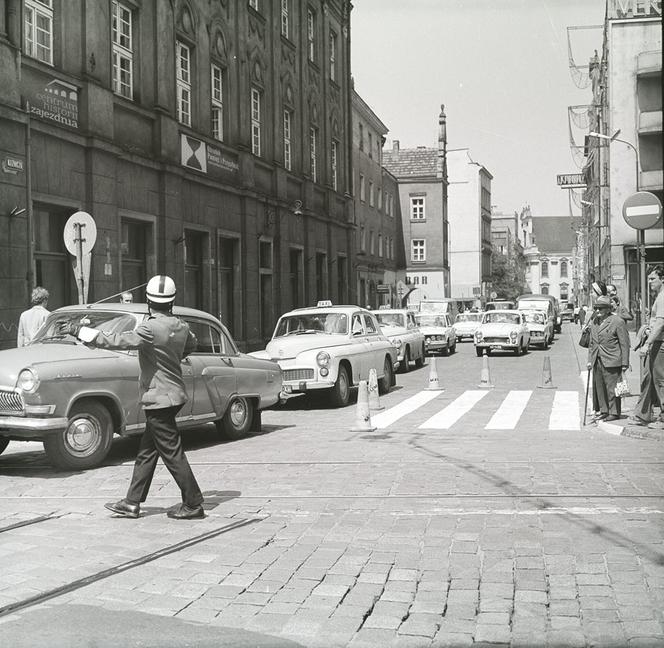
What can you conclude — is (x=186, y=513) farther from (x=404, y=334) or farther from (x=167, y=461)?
(x=404, y=334)

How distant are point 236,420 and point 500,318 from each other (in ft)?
70.2

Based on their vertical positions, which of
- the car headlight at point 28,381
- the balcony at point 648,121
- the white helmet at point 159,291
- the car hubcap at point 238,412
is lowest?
the car hubcap at point 238,412

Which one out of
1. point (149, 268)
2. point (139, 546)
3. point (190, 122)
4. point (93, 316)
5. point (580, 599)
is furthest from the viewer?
point (190, 122)

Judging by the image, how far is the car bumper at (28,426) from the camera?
343 inches

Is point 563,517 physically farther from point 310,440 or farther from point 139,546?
point 310,440

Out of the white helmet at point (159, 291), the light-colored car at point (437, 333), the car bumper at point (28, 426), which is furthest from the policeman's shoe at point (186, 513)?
the light-colored car at point (437, 333)

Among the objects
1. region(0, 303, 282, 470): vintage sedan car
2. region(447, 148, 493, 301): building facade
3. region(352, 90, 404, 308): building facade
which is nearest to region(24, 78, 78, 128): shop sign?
region(0, 303, 282, 470): vintage sedan car

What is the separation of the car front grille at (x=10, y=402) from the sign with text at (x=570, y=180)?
261 feet

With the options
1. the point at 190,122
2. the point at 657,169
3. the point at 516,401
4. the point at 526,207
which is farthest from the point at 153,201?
the point at 526,207

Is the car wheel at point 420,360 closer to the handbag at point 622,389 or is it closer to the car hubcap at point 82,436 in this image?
the handbag at point 622,389

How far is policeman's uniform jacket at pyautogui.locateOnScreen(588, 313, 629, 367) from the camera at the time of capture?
475 inches

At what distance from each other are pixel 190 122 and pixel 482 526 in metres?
18.8

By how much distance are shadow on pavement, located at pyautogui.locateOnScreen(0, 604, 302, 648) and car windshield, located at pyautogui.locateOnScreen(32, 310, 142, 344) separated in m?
5.76

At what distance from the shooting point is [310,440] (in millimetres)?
11453
